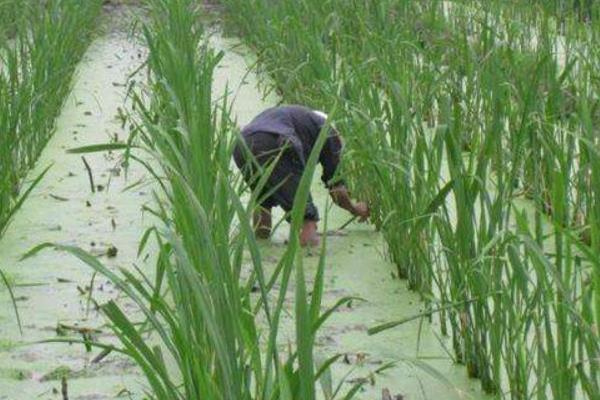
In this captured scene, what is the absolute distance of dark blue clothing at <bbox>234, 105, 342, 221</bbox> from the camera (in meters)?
3.34

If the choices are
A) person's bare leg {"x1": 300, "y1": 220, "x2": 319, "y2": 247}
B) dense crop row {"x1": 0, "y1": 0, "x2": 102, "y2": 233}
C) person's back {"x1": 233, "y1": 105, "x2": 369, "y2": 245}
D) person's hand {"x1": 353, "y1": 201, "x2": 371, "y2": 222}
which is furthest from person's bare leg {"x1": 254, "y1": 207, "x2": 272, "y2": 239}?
dense crop row {"x1": 0, "y1": 0, "x2": 102, "y2": 233}

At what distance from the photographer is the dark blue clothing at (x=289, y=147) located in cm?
334

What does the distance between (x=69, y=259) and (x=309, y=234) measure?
1.93ft

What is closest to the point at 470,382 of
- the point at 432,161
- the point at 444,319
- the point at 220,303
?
the point at 444,319

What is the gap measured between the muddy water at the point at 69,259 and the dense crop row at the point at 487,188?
1.98 feet

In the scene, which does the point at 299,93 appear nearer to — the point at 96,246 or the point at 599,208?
the point at 96,246

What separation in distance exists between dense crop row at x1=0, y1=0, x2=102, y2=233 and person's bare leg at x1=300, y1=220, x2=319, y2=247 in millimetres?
698

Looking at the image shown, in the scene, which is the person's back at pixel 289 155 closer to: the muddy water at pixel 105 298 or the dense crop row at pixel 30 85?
the muddy water at pixel 105 298

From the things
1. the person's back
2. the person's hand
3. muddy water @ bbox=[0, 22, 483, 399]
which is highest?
the person's back

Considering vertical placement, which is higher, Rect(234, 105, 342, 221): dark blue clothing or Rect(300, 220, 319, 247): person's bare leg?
Rect(234, 105, 342, 221): dark blue clothing

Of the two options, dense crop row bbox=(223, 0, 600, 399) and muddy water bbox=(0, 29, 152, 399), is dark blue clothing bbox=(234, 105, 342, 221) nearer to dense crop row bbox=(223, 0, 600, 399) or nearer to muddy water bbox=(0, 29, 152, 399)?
dense crop row bbox=(223, 0, 600, 399)

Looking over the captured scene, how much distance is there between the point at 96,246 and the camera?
3.40 metres

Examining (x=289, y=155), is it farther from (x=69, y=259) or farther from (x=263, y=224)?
(x=69, y=259)

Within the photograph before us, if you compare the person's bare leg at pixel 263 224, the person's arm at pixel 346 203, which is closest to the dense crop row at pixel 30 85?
the person's bare leg at pixel 263 224
